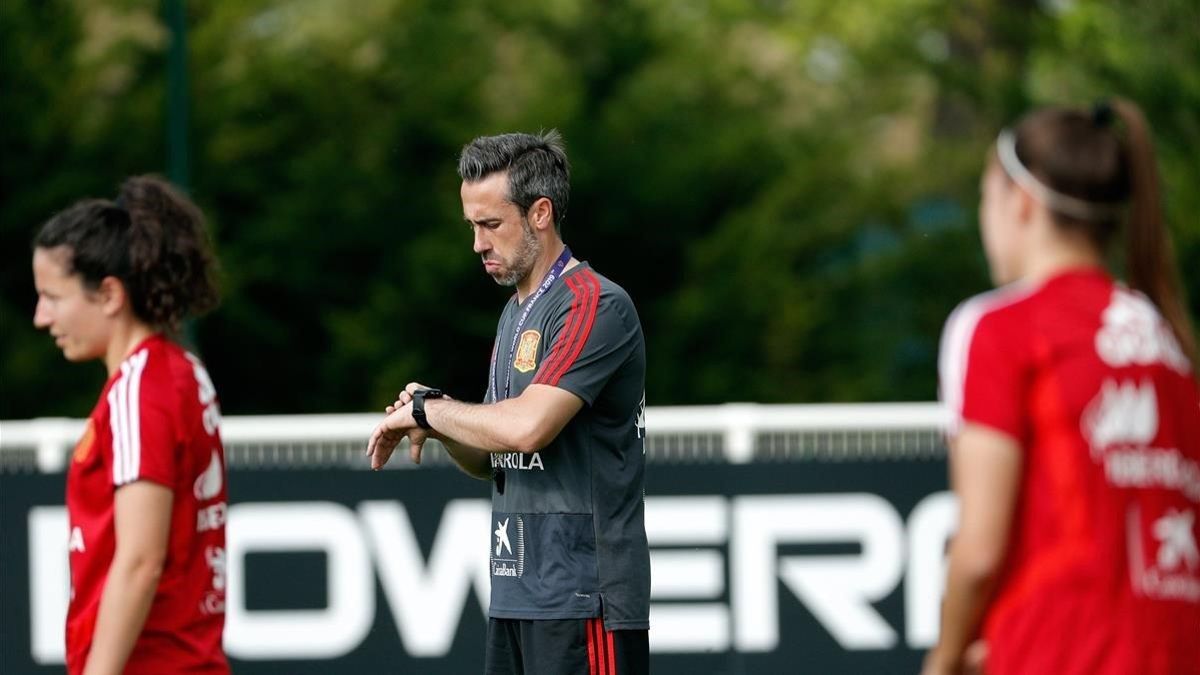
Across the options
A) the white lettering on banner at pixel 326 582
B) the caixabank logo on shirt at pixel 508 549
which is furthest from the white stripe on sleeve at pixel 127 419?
the white lettering on banner at pixel 326 582

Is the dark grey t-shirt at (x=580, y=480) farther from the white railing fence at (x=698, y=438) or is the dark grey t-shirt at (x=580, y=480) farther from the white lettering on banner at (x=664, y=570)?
the white railing fence at (x=698, y=438)

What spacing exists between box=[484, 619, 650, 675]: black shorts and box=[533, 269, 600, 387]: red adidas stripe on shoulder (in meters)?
0.62

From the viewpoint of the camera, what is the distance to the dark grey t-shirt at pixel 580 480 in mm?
4207

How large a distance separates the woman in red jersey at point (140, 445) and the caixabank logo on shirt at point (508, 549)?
2.82 feet

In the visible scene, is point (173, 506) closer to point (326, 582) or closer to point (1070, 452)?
point (1070, 452)

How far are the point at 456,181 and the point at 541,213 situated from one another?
10617 mm

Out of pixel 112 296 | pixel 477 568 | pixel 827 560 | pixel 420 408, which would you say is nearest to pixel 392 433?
pixel 420 408

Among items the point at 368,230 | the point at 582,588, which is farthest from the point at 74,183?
the point at 582,588

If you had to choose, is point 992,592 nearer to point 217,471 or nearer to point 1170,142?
point 217,471

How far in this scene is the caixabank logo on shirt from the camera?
170 inches

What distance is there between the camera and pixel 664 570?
798 cm

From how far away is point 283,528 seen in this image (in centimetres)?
809

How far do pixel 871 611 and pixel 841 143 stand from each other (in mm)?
9633

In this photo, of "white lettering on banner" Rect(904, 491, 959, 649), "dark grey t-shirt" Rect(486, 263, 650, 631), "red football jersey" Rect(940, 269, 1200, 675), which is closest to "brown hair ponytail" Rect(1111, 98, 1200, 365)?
"red football jersey" Rect(940, 269, 1200, 675)
